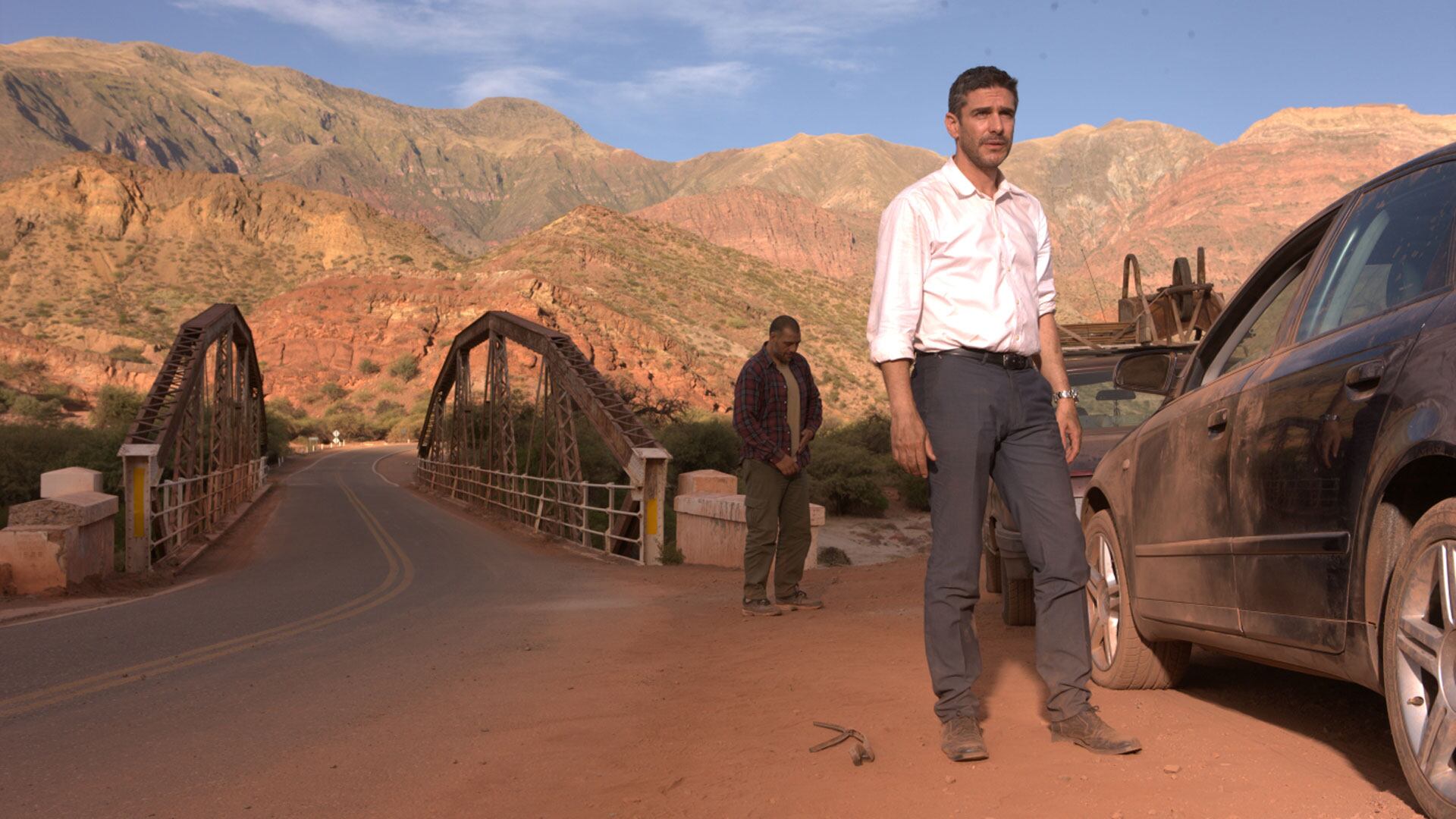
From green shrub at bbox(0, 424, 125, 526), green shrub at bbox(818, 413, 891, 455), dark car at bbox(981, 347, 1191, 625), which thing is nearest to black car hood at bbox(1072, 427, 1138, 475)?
dark car at bbox(981, 347, 1191, 625)

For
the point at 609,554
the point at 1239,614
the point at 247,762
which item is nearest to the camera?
the point at 1239,614

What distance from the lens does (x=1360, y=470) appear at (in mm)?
2889

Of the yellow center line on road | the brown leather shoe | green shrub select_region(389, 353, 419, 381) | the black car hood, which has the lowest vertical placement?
the yellow center line on road

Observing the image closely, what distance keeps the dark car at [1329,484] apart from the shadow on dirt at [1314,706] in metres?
0.28

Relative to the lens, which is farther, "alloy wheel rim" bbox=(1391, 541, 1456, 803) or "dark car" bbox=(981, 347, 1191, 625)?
"dark car" bbox=(981, 347, 1191, 625)

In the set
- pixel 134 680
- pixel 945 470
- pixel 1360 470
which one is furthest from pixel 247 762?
pixel 1360 470

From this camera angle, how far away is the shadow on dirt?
330 centimetres

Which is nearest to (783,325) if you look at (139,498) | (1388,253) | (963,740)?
(963,740)

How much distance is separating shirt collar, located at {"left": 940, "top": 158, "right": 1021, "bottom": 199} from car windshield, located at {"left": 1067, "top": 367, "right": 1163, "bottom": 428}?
420cm

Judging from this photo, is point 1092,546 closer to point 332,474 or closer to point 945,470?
point 945,470

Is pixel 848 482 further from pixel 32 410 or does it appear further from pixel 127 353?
pixel 127 353

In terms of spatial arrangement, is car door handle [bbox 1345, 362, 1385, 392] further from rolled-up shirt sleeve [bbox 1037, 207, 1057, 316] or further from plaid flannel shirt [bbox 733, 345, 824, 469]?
plaid flannel shirt [bbox 733, 345, 824, 469]

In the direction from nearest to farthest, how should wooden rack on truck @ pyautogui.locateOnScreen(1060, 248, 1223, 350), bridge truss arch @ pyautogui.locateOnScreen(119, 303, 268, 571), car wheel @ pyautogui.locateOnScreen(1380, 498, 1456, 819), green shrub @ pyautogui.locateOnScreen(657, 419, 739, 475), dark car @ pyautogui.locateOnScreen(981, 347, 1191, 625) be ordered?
car wheel @ pyautogui.locateOnScreen(1380, 498, 1456, 819) < dark car @ pyautogui.locateOnScreen(981, 347, 1191, 625) < wooden rack on truck @ pyautogui.locateOnScreen(1060, 248, 1223, 350) < bridge truss arch @ pyautogui.locateOnScreen(119, 303, 268, 571) < green shrub @ pyautogui.locateOnScreen(657, 419, 739, 475)

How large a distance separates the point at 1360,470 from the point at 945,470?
4.03ft
